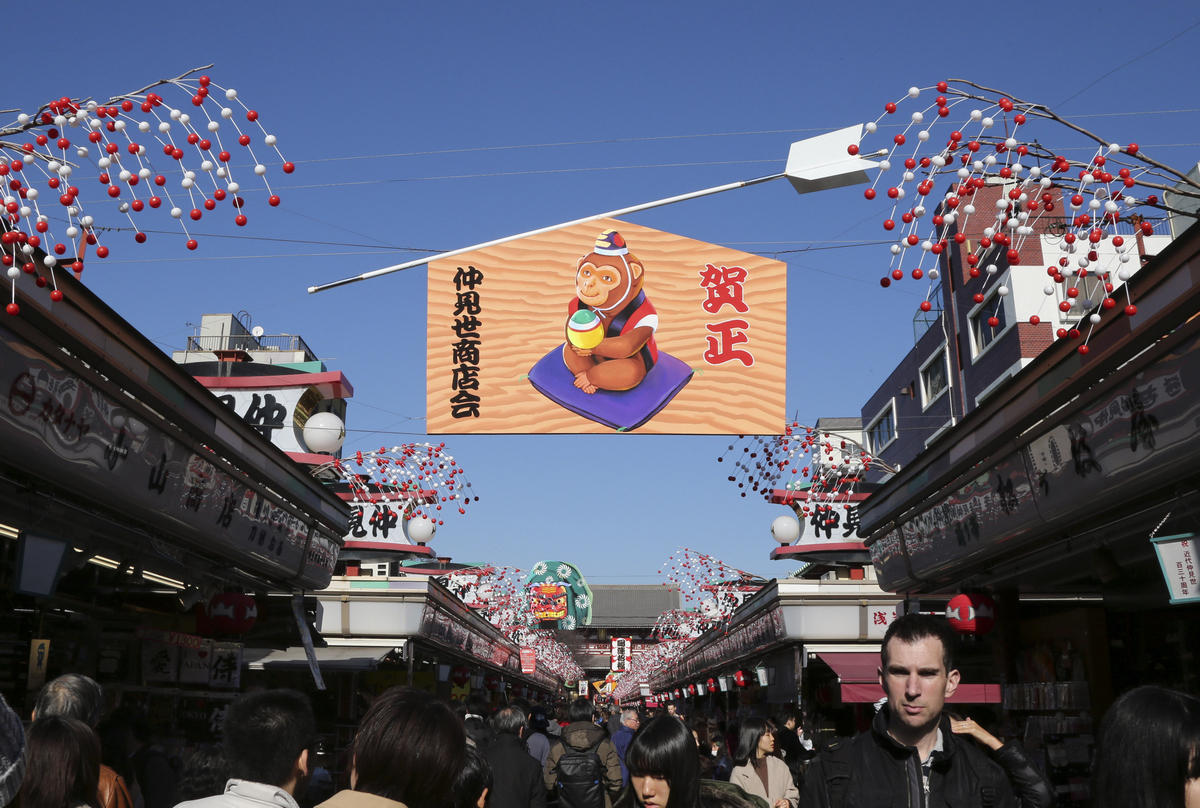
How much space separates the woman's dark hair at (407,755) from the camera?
3.19 m

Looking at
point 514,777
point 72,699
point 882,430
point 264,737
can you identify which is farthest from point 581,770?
point 882,430

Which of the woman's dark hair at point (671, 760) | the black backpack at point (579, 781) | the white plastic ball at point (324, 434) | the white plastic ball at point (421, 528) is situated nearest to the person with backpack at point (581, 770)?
the black backpack at point (579, 781)

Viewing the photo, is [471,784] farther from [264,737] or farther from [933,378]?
[933,378]

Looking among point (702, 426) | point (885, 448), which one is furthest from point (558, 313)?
point (885, 448)

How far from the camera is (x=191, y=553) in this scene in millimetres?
10539

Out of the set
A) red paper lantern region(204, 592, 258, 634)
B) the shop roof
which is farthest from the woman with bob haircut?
the shop roof

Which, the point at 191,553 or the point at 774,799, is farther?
the point at 191,553

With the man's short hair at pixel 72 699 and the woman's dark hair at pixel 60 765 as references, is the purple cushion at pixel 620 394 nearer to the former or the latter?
the man's short hair at pixel 72 699

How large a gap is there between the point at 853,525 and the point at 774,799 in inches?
673

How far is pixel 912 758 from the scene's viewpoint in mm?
3396

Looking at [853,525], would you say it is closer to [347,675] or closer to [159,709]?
[347,675]

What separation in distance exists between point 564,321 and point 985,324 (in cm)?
2265

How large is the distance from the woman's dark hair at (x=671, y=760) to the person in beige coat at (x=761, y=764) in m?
4.63

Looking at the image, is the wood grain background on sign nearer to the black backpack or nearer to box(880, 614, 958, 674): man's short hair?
the black backpack
